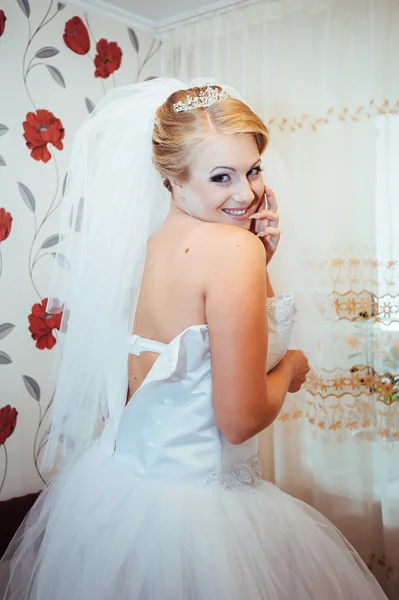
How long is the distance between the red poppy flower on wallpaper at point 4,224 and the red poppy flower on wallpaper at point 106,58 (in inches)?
33.7

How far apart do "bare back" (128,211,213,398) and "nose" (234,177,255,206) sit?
0.39ft

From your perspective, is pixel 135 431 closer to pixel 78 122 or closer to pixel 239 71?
pixel 78 122

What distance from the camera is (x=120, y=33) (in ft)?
9.66

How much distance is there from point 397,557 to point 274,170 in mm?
1684

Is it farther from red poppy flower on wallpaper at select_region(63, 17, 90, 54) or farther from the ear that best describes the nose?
red poppy flower on wallpaper at select_region(63, 17, 90, 54)

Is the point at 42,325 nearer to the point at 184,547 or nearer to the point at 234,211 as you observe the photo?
the point at 234,211

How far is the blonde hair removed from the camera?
1.35 metres

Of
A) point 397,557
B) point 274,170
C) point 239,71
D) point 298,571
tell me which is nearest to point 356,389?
point 397,557

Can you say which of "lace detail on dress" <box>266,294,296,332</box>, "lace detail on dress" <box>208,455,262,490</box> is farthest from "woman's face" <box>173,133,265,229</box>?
"lace detail on dress" <box>208,455,262,490</box>

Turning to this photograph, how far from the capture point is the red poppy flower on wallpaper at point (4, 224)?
2.44 metres

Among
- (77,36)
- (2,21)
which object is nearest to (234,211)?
(2,21)

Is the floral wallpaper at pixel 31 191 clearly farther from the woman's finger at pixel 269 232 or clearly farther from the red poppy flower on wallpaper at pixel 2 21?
the woman's finger at pixel 269 232

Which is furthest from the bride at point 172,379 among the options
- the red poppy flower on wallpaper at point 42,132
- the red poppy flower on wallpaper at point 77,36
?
the red poppy flower on wallpaper at point 77,36

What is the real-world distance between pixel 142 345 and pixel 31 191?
143cm
